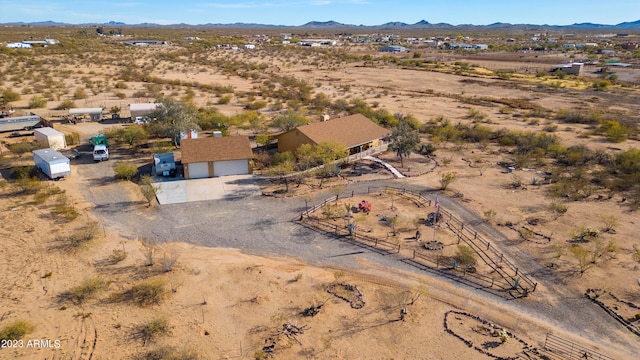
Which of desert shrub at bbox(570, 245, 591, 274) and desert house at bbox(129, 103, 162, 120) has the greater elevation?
desert house at bbox(129, 103, 162, 120)

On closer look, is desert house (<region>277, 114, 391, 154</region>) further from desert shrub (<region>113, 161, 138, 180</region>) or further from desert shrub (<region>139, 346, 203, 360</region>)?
desert shrub (<region>139, 346, 203, 360</region>)

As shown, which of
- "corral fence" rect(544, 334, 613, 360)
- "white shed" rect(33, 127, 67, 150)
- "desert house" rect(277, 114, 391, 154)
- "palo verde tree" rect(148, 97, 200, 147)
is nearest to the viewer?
"corral fence" rect(544, 334, 613, 360)

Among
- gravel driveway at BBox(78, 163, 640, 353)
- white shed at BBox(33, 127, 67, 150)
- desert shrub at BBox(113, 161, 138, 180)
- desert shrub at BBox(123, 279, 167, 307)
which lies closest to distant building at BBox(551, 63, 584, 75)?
gravel driveway at BBox(78, 163, 640, 353)

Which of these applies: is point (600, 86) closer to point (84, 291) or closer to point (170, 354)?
point (170, 354)

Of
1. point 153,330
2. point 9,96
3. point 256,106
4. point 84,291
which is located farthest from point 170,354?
point 9,96

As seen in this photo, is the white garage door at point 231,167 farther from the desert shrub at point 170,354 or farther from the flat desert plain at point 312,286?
the desert shrub at point 170,354

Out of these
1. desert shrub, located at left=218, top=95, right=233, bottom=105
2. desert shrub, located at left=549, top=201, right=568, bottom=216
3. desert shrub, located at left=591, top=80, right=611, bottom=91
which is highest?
desert shrub, located at left=591, top=80, right=611, bottom=91

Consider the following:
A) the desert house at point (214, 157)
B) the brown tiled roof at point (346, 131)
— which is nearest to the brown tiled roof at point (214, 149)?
the desert house at point (214, 157)
